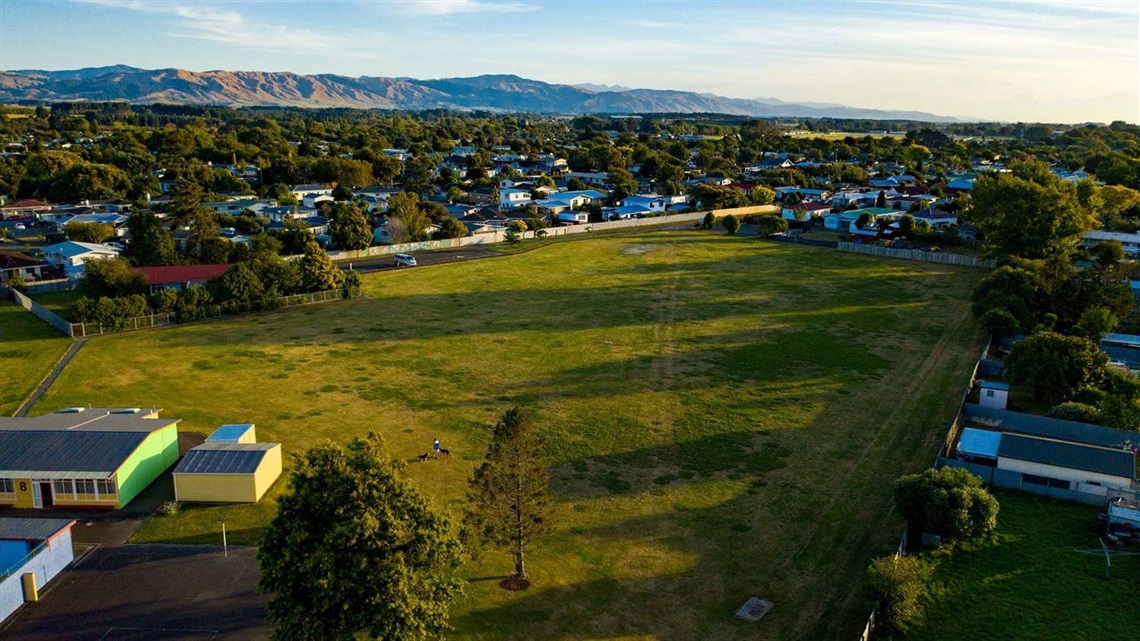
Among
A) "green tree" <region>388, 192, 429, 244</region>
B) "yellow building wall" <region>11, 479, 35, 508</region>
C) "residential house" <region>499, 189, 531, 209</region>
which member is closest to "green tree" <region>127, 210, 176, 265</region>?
"green tree" <region>388, 192, 429, 244</region>

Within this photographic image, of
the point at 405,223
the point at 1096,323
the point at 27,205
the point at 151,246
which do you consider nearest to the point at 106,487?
the point at 151,246

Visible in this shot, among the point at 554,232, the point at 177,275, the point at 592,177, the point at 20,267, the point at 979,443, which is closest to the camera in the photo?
the point at 979,443

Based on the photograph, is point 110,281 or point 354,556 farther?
point 110,281

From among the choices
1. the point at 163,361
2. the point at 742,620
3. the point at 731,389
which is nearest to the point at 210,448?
the point at 163,361

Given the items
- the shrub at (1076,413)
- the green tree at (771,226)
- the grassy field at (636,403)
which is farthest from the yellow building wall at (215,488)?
the green tree at (771,226)

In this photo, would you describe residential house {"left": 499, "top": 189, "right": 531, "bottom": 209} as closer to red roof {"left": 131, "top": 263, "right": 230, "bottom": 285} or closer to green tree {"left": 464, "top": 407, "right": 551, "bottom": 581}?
red roof {"left": 131, "top": 263, "right": 230, "bottom": 285}

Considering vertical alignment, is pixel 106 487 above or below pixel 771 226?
below

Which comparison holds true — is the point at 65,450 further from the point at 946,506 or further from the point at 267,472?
the point at 946,506

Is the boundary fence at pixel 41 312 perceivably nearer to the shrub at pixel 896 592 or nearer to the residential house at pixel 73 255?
the residential house at pixel 73 255
